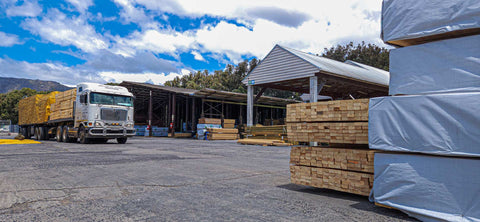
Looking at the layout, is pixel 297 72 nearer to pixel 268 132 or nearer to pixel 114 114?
pixel 268 132

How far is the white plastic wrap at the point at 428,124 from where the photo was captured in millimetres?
3621

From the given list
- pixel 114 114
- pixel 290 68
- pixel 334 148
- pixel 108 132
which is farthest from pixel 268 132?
pixel 334 148

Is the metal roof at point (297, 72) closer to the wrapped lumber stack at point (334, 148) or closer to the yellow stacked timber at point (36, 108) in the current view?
the wrapped lumber stack at point (334, 148)

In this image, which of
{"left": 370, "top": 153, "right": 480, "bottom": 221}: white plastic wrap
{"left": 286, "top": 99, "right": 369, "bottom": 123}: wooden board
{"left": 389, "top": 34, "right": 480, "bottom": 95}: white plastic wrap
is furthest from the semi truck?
{"left": 389, "top": 34, "right": 480, "bottom": 95}: white plastic wrap

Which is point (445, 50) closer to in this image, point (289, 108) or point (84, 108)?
point (289, 108)

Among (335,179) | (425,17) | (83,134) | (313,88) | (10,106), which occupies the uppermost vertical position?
(10,106)

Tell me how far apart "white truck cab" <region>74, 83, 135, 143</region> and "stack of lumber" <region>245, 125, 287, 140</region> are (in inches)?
307

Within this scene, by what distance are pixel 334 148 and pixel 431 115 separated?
1.72 m

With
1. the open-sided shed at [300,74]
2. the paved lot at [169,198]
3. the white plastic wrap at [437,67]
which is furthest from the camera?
the open-sided shed at [300,74]

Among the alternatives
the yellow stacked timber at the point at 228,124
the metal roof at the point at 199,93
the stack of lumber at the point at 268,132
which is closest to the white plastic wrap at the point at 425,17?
the stack of lumber at the point at 268,132

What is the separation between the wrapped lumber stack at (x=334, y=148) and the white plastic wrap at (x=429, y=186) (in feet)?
1.34

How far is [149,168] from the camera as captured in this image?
8125 millimetres

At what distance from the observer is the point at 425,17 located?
13.8ft

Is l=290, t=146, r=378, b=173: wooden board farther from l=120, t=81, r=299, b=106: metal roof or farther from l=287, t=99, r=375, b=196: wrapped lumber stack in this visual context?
l=120, t=81, r=299, b=106: metal roof
